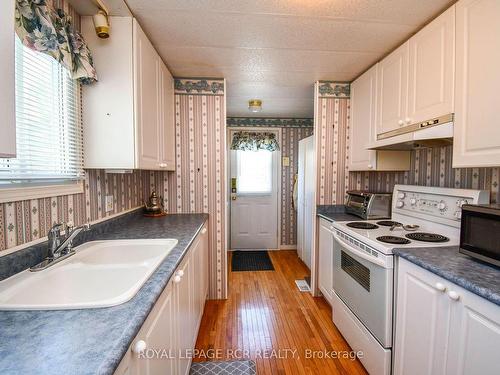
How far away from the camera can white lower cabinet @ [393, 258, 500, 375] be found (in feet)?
2.95

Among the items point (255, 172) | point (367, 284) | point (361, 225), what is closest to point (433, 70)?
point (361, 225)

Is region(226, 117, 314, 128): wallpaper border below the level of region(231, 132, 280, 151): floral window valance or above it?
above

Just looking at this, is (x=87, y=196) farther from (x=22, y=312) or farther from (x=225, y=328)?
(x=225, y=328)

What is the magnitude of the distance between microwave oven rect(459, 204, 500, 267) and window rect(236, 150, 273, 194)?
3009mm

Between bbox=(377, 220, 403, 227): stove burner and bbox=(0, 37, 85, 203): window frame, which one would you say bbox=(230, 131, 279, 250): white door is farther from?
bbox=(0, 37, 85, 203): window frame

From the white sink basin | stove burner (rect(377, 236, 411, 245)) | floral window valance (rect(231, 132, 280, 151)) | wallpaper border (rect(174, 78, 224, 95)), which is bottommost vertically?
the white sink basin

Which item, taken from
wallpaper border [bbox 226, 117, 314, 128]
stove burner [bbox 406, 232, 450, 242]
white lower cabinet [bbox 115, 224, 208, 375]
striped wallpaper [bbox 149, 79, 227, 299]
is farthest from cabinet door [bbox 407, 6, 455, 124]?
wallpaper border [bbox 226, 117, 314, 128]

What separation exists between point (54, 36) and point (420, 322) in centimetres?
213

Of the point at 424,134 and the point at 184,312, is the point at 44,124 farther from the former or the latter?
the point at 424,134

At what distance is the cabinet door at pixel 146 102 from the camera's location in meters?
1.47

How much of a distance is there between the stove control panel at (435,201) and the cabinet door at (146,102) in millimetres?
1901

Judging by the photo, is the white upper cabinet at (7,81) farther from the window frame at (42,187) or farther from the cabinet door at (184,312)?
the cabinet door at (184,312)

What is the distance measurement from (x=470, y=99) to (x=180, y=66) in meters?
2.06

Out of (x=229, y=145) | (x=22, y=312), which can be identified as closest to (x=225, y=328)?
(x=22, y=312)
